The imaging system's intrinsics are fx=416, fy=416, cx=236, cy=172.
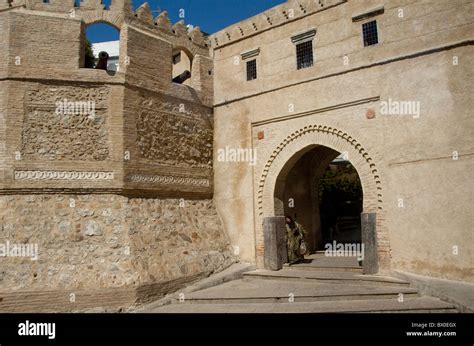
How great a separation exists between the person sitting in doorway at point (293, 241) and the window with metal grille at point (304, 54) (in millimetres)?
3906

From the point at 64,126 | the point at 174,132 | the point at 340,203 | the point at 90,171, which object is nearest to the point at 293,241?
the point at 174,132

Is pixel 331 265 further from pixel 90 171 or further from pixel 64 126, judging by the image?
pixel 64 126

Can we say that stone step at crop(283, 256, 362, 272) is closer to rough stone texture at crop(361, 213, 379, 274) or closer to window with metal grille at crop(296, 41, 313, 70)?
rough stone texture at crop(361, 213, 379, 274)

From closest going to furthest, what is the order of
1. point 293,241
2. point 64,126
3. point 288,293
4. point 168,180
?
point 288,293 < point 64,126 < point 168,180 < point 293,241

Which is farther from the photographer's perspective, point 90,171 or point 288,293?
point 90,171

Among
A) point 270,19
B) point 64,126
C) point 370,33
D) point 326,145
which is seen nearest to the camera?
point 64,126

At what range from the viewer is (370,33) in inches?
365

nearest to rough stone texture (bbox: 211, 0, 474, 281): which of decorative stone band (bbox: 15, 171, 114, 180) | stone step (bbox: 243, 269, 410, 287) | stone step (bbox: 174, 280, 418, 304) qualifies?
stone step (bbox: 243, 269, 410, 287)

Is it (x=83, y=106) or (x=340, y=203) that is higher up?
(x=83, y=106)

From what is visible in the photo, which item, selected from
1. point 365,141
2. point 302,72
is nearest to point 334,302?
point 365,141

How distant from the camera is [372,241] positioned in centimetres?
869

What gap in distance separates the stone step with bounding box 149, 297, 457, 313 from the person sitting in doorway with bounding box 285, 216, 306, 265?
2.90 m

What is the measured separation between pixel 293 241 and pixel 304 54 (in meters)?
4.70

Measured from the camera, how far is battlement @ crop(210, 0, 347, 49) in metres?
10.1
